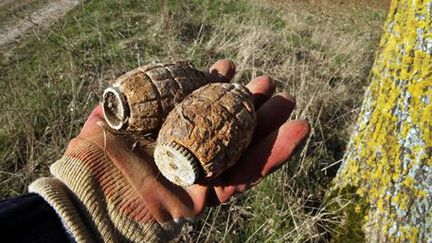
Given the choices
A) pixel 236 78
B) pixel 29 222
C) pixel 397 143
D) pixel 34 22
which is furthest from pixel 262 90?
pixel 34 22

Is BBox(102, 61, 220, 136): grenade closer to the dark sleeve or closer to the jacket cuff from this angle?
the jacket cuff

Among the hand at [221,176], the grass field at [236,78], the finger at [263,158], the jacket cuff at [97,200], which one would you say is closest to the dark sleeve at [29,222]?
the jacket cuff at [97,200]

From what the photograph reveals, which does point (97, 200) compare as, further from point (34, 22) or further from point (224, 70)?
point (34, 22)

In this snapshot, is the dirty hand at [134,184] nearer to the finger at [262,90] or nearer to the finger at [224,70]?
the finger at [262,90]

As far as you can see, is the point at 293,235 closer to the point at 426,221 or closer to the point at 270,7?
the point at 426,221

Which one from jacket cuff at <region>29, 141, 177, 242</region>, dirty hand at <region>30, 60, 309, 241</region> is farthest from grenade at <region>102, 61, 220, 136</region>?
jacket cuff at <region>29, 141, 177, 242</region>

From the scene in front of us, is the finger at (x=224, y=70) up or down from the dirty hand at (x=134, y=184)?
up
